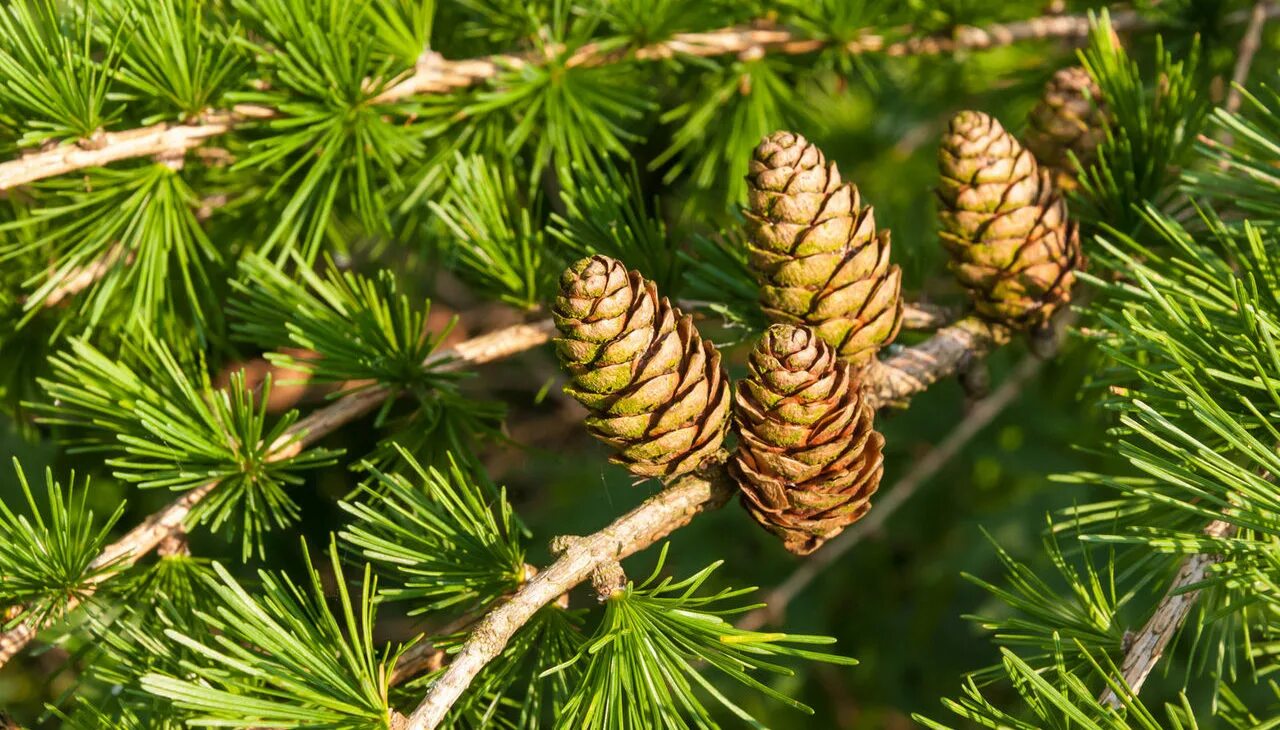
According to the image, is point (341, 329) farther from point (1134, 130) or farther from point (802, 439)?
point (1134, 130)

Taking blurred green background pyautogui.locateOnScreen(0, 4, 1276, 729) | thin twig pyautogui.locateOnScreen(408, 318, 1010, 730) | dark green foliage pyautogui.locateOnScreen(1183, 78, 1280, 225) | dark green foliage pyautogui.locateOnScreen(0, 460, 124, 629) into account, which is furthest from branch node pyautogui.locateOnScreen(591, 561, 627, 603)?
blurred green background pyautogui.locateOnScreen(0, 4, 1276, 729)

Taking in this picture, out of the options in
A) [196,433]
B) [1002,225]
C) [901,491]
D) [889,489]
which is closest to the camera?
[196,433]

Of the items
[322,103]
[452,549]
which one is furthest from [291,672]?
[322,103]

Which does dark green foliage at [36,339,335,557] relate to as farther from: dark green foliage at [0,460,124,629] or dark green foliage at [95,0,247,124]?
dark green foliage at [95,0,247,124]

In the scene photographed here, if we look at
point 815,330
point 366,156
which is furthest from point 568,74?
point 815,330

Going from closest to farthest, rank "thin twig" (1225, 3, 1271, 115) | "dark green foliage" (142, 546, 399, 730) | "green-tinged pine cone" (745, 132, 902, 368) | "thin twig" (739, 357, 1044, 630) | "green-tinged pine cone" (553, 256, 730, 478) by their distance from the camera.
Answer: "dark green foliage" (142, 546, 399, 730) → "green-tinged pine cone" (553, 256, 730, 478) → "green-tinged pine cone" (745, 132, 902, 368) → "thin twig" (1225, 3, 1271, 115) → "thin twig" (739, 357, 1044, 630)

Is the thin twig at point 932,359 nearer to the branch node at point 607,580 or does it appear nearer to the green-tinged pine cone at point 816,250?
the green-tinged pine cone at point 816,250

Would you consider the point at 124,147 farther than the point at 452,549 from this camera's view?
Yes
